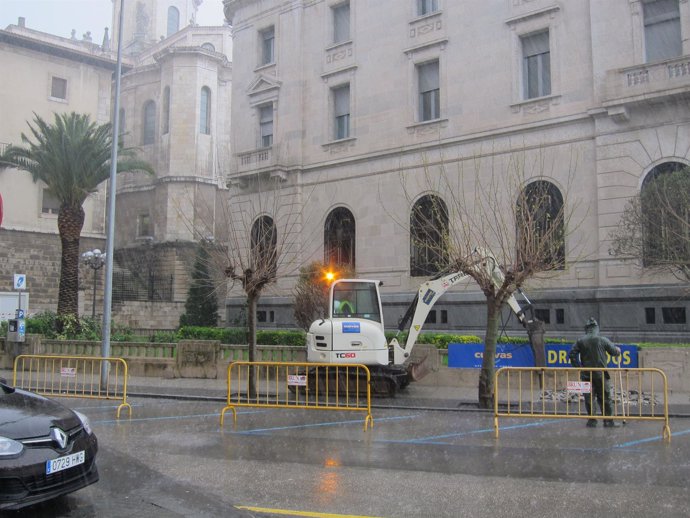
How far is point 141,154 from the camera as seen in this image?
50.8 metres

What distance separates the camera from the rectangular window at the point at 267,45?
32188mm

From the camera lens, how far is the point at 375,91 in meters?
28.0

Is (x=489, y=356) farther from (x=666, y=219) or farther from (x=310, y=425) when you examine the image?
(x=666, y=219)

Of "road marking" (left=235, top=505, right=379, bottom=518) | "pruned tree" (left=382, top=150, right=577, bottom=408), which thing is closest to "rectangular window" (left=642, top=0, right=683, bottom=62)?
"pruned tree" (left=382, top=150, right=577, bottom=408)

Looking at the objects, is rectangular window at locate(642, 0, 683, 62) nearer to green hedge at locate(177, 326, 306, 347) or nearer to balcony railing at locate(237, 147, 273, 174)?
green hedge at locate(177, 326, 306, 347)

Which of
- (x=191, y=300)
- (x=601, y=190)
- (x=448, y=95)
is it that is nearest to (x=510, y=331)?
(x=601, y=190)

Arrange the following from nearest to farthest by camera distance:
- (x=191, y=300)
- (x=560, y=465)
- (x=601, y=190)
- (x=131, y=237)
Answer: (x=560, y=465) < (x=601, y=190) < (x=191, y=300) < (x=131, y=237)

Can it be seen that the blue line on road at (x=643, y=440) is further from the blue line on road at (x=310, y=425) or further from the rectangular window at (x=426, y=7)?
the rectangular window at (x=426, y=7)

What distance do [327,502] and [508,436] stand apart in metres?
4.96

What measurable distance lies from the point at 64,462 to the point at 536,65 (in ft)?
73.8

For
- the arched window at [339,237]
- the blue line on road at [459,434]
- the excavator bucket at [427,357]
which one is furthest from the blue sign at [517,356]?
the arched window at [339,237]

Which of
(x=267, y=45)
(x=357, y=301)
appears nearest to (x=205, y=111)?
(x=267, y=45)

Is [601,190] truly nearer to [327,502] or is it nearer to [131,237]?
[327,502]

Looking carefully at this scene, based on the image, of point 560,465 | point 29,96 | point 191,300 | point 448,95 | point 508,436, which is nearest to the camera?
point 560,465
